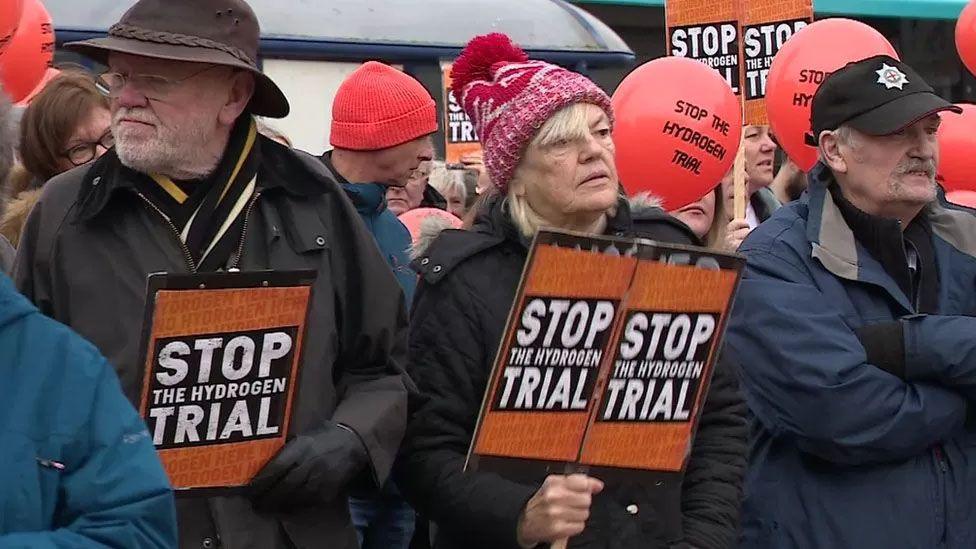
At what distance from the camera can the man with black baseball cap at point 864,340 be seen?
384 cm

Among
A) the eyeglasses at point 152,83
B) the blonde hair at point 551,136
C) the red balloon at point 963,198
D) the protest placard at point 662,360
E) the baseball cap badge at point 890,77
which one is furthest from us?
the red balloon at point 963,198

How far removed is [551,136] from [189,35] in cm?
82

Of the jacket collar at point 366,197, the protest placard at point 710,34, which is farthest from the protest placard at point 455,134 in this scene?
the jacket collar at point 366,197

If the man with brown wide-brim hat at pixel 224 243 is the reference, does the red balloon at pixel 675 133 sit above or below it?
below

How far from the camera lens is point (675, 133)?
5.47 metres

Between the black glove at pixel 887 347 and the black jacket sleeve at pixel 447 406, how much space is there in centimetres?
98

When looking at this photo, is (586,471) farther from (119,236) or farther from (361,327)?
(119,236)

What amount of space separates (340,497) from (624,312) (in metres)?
0.72

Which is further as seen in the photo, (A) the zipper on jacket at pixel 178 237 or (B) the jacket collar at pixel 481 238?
(B) the jacket collar at pixel 481 238

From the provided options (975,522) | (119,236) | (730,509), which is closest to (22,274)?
(119,236)

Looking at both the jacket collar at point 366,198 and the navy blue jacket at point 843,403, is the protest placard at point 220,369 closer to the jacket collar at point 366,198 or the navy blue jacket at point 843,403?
the navy blue jacket at point 843,403

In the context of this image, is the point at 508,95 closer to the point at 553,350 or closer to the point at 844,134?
the point at 553,350

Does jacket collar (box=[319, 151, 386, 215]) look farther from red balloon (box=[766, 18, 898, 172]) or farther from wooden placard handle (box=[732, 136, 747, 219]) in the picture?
red balloon (box=[766, 18, 898, 172])

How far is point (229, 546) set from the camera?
3.23 metres
